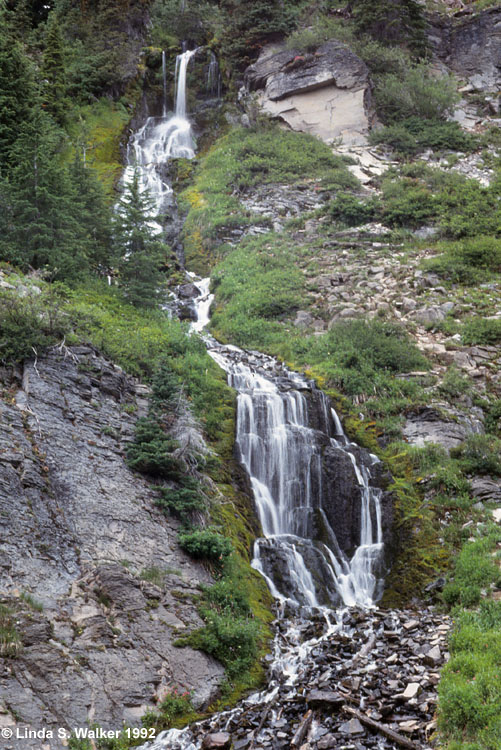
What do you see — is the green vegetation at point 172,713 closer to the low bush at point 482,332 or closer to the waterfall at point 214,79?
the low bush at point 482,332

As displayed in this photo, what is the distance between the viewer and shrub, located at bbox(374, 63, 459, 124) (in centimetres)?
3338

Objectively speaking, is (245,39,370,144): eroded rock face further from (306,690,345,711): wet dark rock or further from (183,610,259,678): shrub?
(306,690,345,711): wet dark rock

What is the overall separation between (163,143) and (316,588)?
1255 inches

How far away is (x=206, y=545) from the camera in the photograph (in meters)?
9.84

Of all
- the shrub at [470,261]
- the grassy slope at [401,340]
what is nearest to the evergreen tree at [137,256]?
the grassy slope at [401,340]

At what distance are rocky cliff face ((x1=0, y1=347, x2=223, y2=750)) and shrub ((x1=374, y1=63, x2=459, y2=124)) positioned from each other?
3029 cm

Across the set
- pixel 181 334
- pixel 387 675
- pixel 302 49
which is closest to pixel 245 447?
pixel 181 334

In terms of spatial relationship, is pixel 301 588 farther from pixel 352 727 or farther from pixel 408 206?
pixel 408 206

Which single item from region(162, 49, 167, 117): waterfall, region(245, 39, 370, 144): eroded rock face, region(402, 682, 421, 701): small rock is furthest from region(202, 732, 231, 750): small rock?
region(162, 49, 167, 117): waterfall

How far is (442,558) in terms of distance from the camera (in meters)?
11.3

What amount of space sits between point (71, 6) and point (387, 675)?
150 ft

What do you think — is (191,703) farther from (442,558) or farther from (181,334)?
(181,334)

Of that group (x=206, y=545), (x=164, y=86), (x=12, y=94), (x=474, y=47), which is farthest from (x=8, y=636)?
(x=474, y=47)

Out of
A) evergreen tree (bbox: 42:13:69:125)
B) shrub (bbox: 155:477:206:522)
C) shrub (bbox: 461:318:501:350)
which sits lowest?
shrub (bbox: 155:477:206:522)
